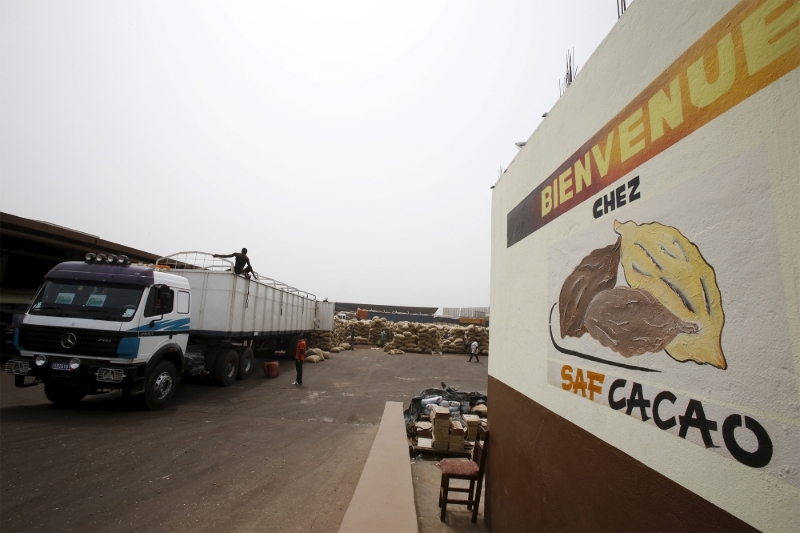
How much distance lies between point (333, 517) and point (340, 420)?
13.4ft

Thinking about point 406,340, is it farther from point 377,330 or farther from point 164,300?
point 164,300

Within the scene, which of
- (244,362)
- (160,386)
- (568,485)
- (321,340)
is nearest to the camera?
(568,485)

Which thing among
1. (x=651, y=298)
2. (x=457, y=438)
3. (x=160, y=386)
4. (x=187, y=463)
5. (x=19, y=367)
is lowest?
(x=187, y=463)

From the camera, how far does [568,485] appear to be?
2.55 meters

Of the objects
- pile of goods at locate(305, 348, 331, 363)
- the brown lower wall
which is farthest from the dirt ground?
pile of goods at locate(305, 348, 331, 363)

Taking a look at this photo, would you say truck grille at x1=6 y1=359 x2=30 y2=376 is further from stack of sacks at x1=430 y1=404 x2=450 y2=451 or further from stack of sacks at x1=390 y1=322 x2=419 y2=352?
stack of sacks at x1=390 y1=322 x2=419 y2=352

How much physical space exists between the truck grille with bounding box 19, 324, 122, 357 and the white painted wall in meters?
7.98

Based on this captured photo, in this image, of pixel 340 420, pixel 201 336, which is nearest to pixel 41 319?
pixel 201 336

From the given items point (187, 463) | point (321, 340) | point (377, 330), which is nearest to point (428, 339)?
point (377, 330)

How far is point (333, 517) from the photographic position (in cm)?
402

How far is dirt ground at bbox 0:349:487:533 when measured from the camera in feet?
12.6

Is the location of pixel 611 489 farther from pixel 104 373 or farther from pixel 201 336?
pixel 201 336

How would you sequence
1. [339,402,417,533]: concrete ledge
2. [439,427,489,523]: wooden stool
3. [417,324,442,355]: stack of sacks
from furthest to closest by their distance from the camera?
[417,324,442,355]: stack of sacks < [439,427,489,523]: wooden stool < [339,402,417,533]: concrete ledge

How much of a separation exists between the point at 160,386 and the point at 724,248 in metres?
9.57
